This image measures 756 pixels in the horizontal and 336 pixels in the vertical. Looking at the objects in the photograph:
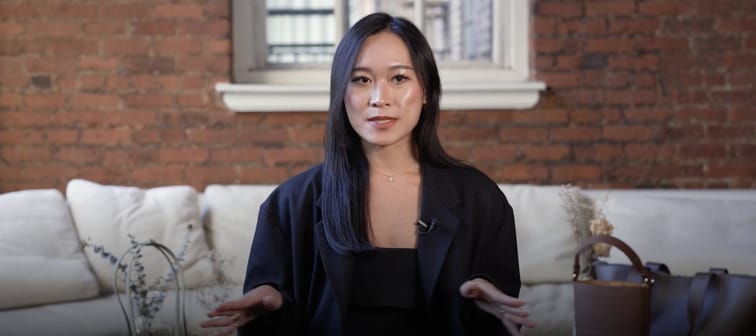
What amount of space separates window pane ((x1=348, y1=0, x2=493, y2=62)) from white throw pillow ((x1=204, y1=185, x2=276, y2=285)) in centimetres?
128

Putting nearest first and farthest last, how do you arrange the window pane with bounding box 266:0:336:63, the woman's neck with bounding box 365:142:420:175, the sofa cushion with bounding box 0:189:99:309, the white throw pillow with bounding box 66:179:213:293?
1. the woman's neck with bounding box 365:142:420:175
2. the sofa cushion with bounding box 0:189:99:309
3. the white throw pillow with bounding box 66:179:213:293
4. the window pane with bounding box 266:0:336:63

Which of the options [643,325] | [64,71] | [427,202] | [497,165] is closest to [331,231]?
[427,202]

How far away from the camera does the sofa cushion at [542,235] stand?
3.11 m

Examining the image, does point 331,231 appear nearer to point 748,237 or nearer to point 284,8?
point 748,237

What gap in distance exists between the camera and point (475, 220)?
2006mm

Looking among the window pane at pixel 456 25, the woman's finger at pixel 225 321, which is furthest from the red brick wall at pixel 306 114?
the woman's finger at pixel 225 321

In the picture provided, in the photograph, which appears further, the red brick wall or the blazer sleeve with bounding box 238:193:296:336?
the red brick wall

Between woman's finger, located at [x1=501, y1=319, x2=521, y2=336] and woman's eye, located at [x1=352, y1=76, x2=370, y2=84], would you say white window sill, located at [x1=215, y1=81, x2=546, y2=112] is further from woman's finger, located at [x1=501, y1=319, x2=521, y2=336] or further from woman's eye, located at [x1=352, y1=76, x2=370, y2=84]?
woman's finger, located at [x1=501, y1=319, x2=521, y2=336]

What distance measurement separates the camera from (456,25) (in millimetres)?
4246

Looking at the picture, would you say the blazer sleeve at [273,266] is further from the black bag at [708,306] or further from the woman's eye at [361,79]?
the black bag at [708,306]

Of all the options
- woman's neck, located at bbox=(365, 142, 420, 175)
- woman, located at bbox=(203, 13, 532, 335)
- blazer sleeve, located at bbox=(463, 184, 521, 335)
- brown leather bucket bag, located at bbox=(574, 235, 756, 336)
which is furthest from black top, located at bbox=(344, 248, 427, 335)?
brown leather bucket bag, located at bbox=(574, 235, 756, 336)

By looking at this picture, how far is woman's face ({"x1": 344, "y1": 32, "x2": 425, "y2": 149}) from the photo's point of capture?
75.8 inches

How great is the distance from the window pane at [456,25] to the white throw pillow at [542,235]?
43.1 inches

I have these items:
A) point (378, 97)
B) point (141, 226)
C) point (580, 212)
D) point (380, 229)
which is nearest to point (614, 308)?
point (380, 229)
